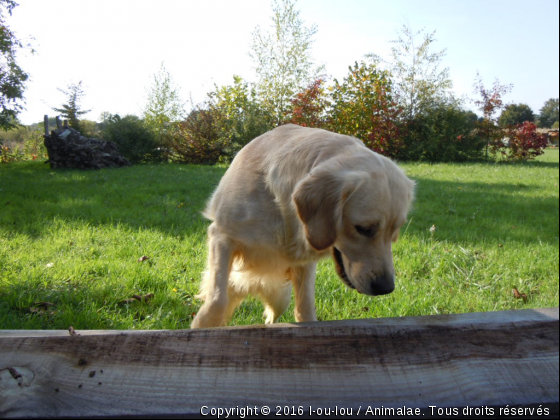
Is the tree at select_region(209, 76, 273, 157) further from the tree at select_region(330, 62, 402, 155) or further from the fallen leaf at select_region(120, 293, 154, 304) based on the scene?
the fallen leaf at select_region(120, 293, 154, 304)

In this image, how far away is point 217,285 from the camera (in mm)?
2199

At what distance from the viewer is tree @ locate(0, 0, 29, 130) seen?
98.2 inches

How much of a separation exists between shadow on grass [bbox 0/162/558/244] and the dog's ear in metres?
2.69

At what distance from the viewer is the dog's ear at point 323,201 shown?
1.82 m

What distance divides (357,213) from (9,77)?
2311mm

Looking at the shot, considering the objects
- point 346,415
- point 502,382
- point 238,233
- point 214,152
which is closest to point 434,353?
point 502,382

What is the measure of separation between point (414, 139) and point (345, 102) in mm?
1795

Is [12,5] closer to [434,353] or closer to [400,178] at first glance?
[400,178]

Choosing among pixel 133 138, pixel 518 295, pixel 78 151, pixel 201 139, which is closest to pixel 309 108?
pixel 518 295

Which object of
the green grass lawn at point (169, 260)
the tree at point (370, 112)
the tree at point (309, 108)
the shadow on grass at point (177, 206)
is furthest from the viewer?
the tree at point (370, 112)

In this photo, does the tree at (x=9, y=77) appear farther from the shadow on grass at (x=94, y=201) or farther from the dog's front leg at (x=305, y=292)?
the dog's front leg at (x=305, y=292)

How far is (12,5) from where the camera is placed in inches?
99.7

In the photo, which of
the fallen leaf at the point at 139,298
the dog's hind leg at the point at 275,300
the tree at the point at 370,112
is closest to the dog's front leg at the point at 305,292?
the dog's hind leg at the point at 275,300

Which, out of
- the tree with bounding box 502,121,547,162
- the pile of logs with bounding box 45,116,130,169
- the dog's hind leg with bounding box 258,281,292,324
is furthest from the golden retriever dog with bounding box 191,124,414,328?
the tree with bounding box 502,121,547,162
